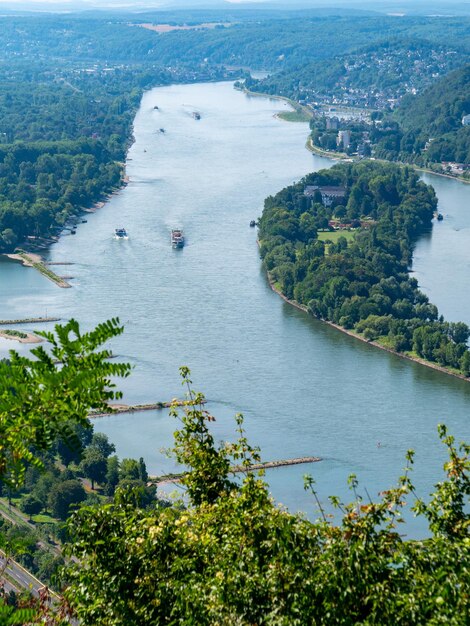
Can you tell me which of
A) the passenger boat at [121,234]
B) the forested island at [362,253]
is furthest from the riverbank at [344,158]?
the passenger boat at [121,234]

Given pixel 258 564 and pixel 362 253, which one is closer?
pixel 258 564

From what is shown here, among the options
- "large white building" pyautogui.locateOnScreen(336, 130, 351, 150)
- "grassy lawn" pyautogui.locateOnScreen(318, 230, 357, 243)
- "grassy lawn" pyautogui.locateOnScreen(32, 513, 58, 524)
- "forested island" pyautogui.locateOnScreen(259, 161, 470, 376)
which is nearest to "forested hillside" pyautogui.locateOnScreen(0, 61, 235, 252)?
"forested island" pyautogui.locateOnScreen(259, 161, 470, 376)

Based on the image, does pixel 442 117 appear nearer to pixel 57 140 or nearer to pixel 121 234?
pixel 57 140

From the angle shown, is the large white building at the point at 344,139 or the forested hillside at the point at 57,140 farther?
the large white building at the point at 344,139

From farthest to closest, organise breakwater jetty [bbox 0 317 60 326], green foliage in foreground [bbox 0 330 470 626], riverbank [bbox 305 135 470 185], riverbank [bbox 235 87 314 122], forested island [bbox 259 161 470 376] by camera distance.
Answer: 1. riverbank [bbox 235 87 314 122]
2. riverbank [bbox 305 135 470 185]
3. breakwater jetty [bbox 0 317 60 326]
4. forested island [bbox 259 161 470 376]
5. green foliage in foreground [bbox 0 330 470 626]

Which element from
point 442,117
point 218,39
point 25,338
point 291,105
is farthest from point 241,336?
point 218,39

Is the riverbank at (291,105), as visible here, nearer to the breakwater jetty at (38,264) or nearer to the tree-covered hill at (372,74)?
the tree-covered hill at (372,74)

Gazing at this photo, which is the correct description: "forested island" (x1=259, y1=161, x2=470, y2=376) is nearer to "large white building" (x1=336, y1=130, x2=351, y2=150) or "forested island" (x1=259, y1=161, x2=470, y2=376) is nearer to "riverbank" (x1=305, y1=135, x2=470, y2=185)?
"riverbank" (x1=305, y1=135, x2=470, y2=185)
